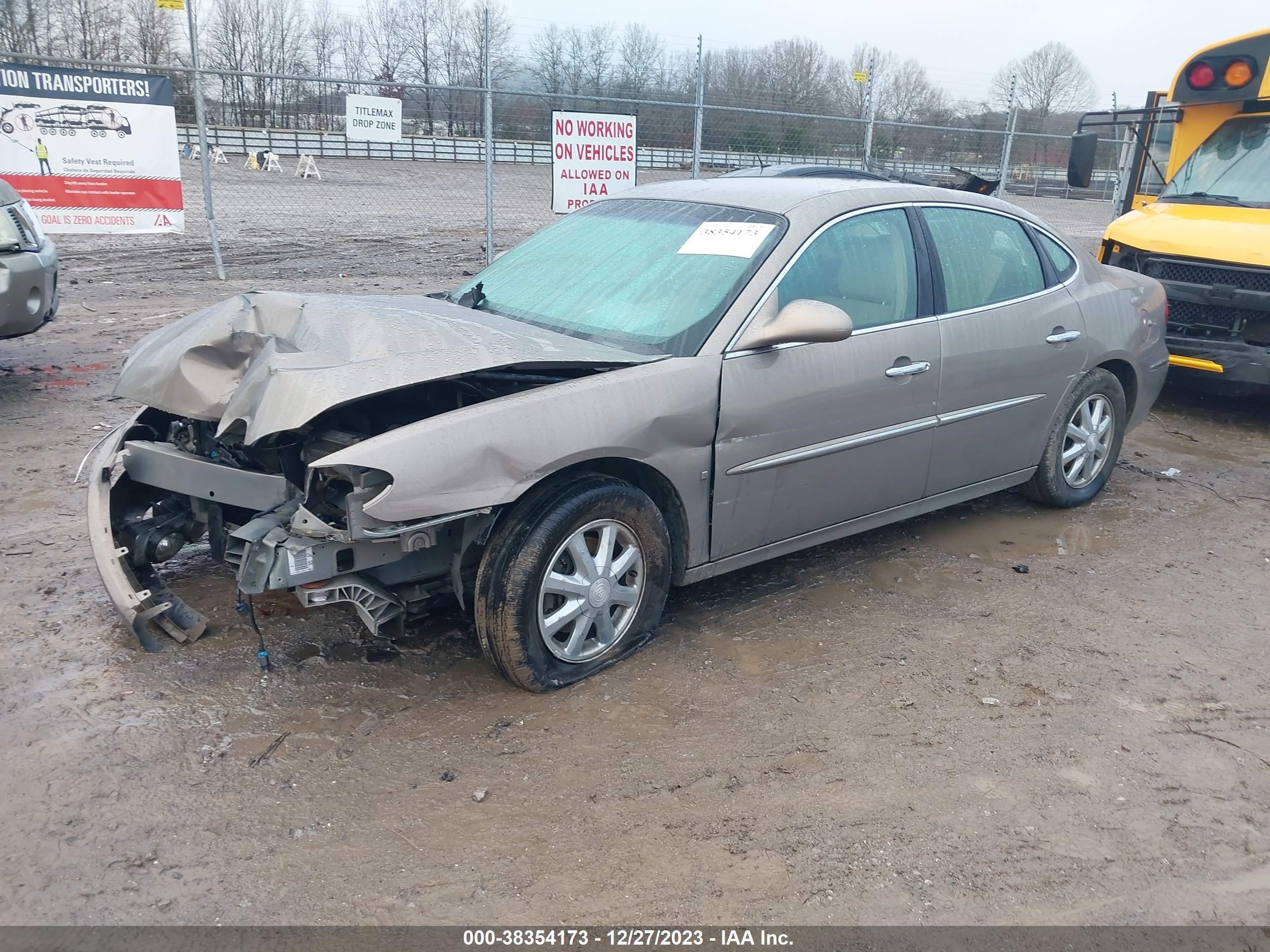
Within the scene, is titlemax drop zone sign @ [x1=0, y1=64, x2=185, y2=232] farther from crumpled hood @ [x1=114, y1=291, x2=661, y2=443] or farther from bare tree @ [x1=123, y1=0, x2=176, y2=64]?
bare tree @ [x1=123, y1=0, x2=176, y2=64]

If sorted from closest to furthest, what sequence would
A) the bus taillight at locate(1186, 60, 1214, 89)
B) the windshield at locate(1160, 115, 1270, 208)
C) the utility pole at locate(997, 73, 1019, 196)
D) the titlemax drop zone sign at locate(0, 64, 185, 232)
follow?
the windshield at locate(1160, 115, 1270, 208) → the bus taillight at locate(1186, 60, 1214, 89) → the titlemax drop zone sign at locate(0, 64, 185, 232) → the utility pole at locate(997, 73, 1019, 196)

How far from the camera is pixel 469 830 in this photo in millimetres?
2840

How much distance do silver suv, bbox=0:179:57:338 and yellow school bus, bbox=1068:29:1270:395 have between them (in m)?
7.48

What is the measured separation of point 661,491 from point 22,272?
5.00 metres

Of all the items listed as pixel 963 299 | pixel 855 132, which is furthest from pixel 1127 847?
pixel 855 132

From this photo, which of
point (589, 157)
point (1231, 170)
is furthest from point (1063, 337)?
point (589, 157)

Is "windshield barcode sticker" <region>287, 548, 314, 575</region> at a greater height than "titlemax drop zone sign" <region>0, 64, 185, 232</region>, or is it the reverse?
"titlemax drop zone sign" <region>0, 64, 185, 232</region>

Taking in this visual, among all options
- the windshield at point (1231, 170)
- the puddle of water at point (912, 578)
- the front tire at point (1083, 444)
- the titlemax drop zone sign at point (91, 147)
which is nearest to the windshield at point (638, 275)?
the puddle of water at point (912, 578)

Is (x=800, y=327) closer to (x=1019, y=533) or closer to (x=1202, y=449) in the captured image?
(x=1019, y=533)

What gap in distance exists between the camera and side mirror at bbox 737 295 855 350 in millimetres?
3672

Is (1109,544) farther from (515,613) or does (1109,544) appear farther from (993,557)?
(515,613)

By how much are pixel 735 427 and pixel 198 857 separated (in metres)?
2.21

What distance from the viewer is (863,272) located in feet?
14.0

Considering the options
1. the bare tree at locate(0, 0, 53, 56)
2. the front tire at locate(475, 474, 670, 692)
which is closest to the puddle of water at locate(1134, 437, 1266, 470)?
the front tire at locate(475, 474, 670, 692)
